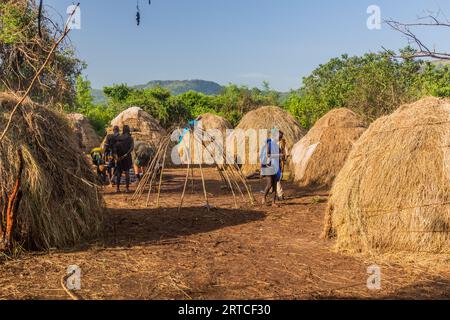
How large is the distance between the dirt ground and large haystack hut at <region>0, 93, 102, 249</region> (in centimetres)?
34

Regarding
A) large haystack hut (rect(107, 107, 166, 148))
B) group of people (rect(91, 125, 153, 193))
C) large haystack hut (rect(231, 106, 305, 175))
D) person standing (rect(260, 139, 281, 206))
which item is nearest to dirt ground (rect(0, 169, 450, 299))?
person standing (rect(260, 139, 281, 206))

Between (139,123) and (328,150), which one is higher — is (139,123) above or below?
above

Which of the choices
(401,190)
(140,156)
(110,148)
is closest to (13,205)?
(401,190)

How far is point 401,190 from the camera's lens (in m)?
7.44

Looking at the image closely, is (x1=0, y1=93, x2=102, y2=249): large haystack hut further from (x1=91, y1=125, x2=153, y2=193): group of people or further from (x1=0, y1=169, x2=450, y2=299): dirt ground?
(x1=91, y1=125, x2=153, y2=193): group of people

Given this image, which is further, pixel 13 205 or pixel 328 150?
pixel 328 150

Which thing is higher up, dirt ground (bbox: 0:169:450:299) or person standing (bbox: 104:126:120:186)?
person standing (bbox: 104:126:120:186)

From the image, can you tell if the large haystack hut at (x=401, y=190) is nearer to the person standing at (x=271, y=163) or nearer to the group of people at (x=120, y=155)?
the person standing at (x=271, y=163)

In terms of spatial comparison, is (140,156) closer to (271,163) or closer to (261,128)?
(271,163)

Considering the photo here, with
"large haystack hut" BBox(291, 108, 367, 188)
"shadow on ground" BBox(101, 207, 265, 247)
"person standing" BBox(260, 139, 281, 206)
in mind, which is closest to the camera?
"shadow on ground" BBox(101, 207, 265, 247)

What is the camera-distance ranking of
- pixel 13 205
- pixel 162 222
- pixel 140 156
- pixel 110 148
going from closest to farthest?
1. pixel 13 205
2. pixel 162 222
3. pixel 110 148
4. pixel 140 156

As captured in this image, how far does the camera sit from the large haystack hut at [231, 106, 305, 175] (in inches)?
808

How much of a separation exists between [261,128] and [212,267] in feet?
46.6

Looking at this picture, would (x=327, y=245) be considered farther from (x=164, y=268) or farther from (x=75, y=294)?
(x=75, y=294)
